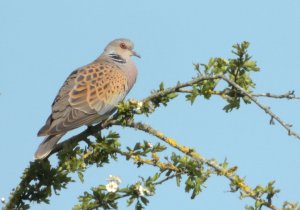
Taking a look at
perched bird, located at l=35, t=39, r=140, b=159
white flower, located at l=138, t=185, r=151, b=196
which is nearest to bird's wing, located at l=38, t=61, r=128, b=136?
perched bird, located at l=35, t=39, r=140, b=159

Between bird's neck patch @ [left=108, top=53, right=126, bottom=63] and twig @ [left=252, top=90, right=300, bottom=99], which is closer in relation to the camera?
twig @ [left=252, top=90, right=300, bottom=99]

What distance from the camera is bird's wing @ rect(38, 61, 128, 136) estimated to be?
18.3 ft

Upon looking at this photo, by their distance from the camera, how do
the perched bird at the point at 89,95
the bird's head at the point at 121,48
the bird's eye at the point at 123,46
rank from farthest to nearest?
the bird's eye at the point at 123,46
the bird's head at the point at 121,48
the perched bird at the point at 89,95

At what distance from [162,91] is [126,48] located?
3.61m

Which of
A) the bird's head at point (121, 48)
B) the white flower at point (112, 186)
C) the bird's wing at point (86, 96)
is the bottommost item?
the white flower at point (112, 186)

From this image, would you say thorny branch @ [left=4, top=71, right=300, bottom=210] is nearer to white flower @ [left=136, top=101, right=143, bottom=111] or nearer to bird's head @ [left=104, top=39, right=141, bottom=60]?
white flower @ [left=136, top=101, right=143, bottom=111]

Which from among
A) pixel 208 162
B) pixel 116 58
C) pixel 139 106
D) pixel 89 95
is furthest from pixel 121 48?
pixel 208 162

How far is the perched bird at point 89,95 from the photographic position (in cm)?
547

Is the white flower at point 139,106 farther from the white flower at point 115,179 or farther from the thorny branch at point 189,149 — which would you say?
the white flower at point 115,179

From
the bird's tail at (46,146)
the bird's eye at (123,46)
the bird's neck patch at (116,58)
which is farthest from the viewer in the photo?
the bird's eye at (123,46)

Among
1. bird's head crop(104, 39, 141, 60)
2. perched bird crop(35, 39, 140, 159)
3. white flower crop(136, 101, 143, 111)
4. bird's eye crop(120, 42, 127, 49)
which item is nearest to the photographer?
white flower crop(136, 101, 143, 111)

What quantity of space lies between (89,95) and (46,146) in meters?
1.57

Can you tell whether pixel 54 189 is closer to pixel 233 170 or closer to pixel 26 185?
pixel 26 185

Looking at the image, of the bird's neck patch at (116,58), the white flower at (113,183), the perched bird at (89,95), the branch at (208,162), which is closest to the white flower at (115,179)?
the white flower at (113,183)
